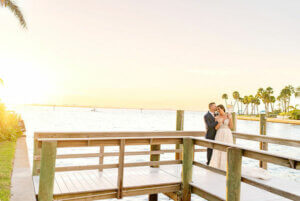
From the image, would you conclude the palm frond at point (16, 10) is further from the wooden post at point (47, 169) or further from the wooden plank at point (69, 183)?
the wooden post at point (47, 169)

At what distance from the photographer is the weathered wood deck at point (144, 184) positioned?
5.29m

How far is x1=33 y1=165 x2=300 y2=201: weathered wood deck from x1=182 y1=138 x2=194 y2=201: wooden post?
12cm

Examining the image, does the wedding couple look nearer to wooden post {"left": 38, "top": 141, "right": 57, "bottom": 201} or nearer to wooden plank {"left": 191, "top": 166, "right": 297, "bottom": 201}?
wooden plank {"left": 191, "top": 166, "right": 297, "bottom": 201}

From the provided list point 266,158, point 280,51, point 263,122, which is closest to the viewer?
point 266,158

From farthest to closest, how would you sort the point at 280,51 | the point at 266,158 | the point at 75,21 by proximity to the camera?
the point at 280,51, the point at 75,21, the point at 266,158

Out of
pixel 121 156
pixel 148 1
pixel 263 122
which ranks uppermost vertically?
pixel 148 1

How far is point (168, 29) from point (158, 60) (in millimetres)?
11565

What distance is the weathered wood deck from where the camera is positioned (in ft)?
17.4

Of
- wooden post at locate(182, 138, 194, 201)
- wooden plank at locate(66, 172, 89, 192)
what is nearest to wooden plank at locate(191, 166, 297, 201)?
wooden post at locate(182, 138, 194, 201)

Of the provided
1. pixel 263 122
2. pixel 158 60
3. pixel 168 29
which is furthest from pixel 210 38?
pixel 263 122

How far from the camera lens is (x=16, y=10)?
14898mm

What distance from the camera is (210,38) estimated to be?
2523 centimetres

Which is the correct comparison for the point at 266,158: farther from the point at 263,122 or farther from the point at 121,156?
the point at 263,122

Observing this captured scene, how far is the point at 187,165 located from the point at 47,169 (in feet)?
8.98
